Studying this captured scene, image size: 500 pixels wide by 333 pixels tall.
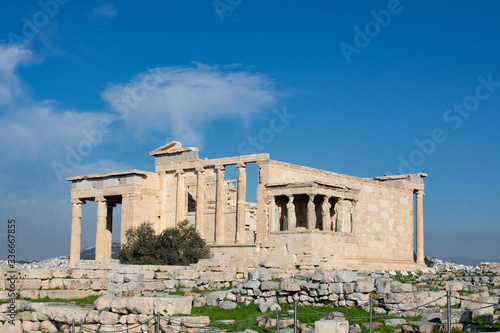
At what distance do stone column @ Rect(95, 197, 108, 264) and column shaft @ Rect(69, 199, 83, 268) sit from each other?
1452 mm

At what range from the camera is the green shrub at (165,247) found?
30311 millimetres

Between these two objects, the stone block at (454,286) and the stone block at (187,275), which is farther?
the stone block at (187,275)

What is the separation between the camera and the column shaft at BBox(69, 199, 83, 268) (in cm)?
3759

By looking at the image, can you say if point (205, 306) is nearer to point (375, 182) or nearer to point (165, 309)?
point (165, 309)

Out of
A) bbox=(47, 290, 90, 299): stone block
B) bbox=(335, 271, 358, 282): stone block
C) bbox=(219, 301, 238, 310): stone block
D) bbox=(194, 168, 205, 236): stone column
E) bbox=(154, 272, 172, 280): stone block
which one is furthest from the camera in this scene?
bbox=(194, 168, 205, 236): stone column

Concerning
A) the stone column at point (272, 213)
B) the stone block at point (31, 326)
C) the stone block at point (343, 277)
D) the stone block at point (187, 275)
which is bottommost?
the stone block at point (31, 326)

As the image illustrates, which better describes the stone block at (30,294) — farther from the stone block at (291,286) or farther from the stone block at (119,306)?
the stone block at (291,286)

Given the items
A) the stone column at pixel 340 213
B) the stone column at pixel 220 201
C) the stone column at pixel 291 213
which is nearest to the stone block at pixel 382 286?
the stone column at pixel 291 213

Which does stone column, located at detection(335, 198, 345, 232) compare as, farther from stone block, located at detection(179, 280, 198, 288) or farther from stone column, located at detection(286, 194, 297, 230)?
stone block, located at detection(179, 280, 198, 288)

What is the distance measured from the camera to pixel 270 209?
32250 millimetres

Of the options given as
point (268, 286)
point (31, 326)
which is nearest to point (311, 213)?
point (268, 286)

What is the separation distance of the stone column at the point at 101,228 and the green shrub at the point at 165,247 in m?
4.25

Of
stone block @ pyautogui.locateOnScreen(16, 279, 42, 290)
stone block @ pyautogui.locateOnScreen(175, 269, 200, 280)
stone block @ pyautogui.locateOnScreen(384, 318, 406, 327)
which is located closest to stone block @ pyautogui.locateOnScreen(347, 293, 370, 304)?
stone block @ pyautogui.locateOnScreen(384, 318, 406, 327)

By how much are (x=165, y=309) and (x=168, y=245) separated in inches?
714
